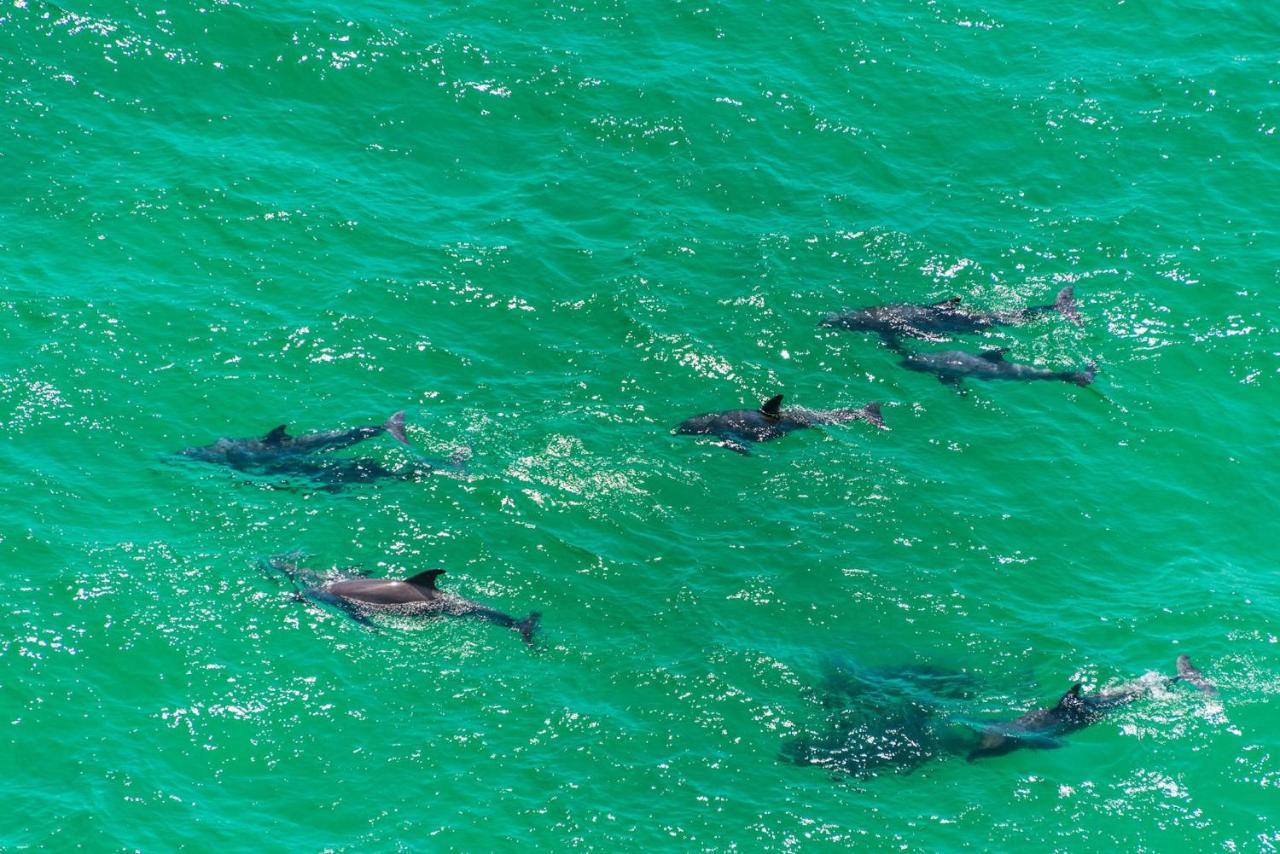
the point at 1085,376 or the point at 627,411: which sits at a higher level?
the point at 1085,376

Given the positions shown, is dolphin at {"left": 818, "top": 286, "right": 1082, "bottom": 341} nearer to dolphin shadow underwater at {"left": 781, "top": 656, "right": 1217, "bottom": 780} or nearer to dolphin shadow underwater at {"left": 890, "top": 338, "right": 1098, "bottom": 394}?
dolphin shadow underwater at {"left": 890, "top": 338, "right": 1098, "bottom": 394}

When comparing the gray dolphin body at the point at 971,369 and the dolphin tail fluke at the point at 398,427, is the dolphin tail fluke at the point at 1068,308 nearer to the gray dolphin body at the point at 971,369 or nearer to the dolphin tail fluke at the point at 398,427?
the gray dolphin body at the point at 971,369

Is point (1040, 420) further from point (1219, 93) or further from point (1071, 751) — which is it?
point (1219, 93)

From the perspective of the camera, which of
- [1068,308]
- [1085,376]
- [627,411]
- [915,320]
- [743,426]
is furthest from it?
[1068,308]

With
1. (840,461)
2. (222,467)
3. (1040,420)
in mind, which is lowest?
(222,467)

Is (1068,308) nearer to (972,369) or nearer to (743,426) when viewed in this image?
(972,369)

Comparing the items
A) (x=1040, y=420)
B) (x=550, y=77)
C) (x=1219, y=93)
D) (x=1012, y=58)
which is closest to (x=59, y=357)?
(x=550, y=77)

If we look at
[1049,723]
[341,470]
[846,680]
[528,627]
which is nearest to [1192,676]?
[1049,723]
